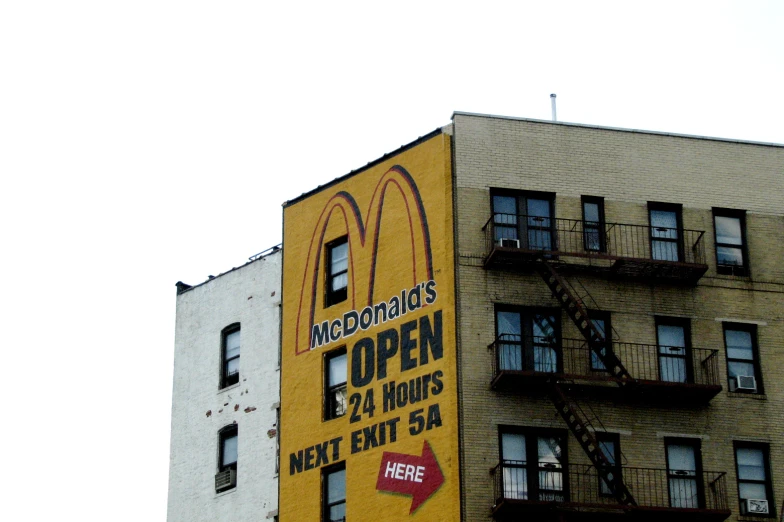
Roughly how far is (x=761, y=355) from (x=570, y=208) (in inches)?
315

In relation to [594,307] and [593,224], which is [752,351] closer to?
[594,307]

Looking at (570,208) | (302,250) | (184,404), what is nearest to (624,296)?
(570,208)

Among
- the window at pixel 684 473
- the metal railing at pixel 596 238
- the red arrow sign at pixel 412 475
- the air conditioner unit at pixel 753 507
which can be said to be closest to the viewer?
the red arrow sign at pixel 412 475

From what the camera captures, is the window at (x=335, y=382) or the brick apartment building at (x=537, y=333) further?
the window at (x=335, y=382)

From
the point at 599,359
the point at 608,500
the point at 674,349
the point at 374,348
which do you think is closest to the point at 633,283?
the point at 674,349

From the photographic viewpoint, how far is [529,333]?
5281 centimetres

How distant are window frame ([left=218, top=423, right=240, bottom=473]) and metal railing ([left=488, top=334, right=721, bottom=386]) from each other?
42.0ft

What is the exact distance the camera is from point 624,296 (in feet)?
177

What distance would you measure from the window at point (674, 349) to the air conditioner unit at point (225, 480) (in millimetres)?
16465

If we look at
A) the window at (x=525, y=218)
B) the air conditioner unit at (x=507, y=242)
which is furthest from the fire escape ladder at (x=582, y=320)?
the window at (x=525, y=218)

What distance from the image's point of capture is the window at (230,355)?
61.6 metres

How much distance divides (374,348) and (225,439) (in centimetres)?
→ 933

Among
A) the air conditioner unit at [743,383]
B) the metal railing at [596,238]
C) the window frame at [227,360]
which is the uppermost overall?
the metal railing at [596,238]

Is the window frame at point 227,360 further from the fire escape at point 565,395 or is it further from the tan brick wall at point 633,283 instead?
the fire escape at point 565,395
